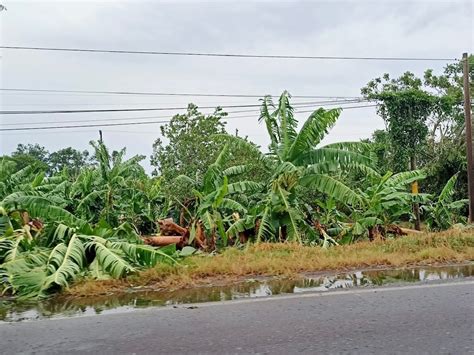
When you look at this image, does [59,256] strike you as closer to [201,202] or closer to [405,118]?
[201,202]

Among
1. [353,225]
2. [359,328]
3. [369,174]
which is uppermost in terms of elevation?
[369,174]

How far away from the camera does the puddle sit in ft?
18.8

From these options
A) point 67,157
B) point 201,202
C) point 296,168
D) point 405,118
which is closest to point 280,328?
point 296,168

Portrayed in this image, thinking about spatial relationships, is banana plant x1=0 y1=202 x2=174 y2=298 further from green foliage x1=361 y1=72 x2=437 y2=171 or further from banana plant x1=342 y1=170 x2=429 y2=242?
green foliage x1=361 y1=72 x2=437 y2=171

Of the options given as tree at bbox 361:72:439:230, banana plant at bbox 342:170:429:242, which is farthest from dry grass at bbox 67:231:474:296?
tree at bbox 361:72:439:230

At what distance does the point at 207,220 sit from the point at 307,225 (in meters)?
2.43

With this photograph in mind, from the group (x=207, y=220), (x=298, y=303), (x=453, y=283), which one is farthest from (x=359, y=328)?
(x=207, y=220)

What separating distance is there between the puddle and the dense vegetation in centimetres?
66

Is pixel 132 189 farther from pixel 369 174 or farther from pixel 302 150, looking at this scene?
pixel 369 174

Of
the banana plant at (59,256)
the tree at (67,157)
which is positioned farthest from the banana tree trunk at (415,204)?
the tree at (67,157)

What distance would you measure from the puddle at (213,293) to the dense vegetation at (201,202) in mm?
658

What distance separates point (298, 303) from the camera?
563 cm

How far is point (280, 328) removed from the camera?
183 inches

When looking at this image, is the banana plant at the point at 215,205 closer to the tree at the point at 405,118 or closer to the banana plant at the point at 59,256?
the banana plant at the point at 59,256
